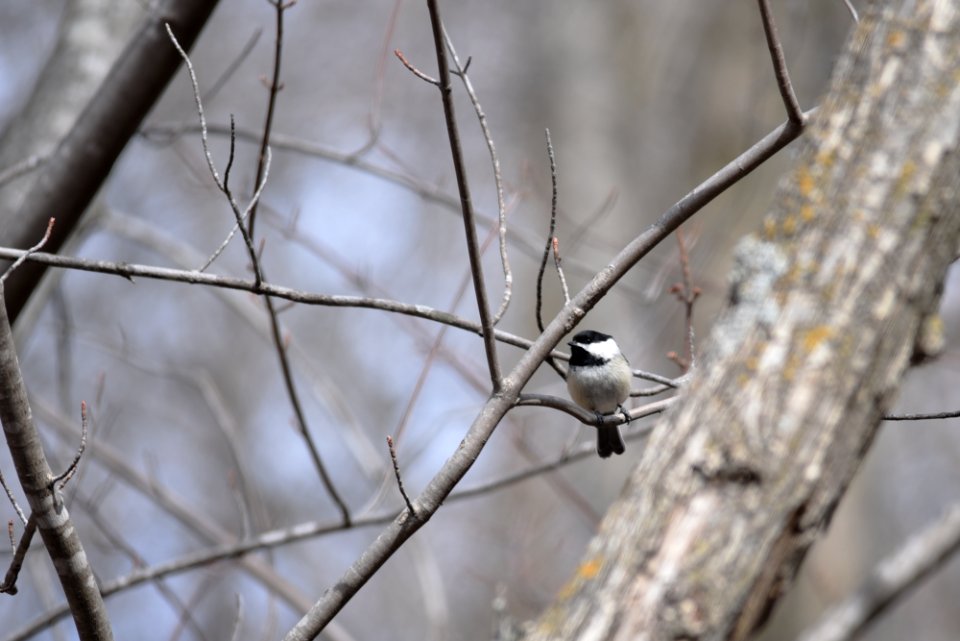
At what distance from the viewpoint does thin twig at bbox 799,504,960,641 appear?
1705 millimetres

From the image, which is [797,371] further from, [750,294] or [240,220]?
[240,220]

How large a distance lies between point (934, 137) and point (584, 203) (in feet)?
26.0

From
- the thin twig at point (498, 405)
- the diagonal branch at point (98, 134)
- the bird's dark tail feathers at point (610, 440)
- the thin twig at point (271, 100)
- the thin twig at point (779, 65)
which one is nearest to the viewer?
the thin twig at point (498, 405)

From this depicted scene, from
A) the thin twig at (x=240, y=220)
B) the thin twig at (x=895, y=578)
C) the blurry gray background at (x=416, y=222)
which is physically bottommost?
the thin twig at (x=895, y=578)

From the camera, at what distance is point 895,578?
5.75 feet

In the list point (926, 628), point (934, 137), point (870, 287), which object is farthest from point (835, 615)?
point (926, 628)

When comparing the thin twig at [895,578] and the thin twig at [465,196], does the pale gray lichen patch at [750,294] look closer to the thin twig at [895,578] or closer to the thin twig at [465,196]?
the thin twig at [895,578]

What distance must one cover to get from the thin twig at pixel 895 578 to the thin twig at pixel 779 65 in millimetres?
1069

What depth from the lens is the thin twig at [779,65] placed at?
2.33 meters

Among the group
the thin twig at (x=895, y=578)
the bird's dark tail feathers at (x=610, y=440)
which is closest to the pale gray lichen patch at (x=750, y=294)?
the thin twig at (x=895, y=578)

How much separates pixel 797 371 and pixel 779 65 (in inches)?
51.0

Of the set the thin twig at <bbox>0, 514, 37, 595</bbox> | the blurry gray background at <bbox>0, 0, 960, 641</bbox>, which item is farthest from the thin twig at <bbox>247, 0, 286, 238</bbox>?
the blurry gray background at <bbox>0, 0, 960, 641</bbox>

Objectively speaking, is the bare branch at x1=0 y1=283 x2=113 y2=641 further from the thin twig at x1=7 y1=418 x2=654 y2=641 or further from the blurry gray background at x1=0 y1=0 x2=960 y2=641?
the blurry gray background at x1=0 y1=0 x2=960 y2=641

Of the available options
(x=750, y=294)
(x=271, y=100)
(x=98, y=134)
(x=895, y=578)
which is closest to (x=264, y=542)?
(x=98, y=134)
